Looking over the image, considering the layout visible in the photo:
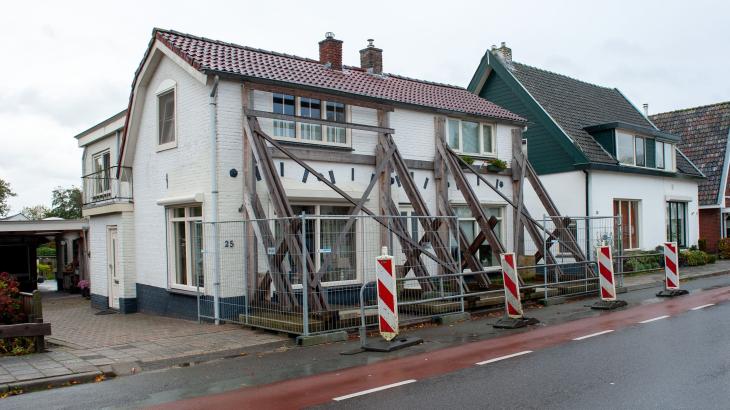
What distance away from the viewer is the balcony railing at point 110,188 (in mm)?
16047

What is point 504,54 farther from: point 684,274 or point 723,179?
point 723,179

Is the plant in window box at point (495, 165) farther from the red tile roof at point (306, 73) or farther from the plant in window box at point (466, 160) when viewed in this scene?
the red tile roof at point (306, 73)

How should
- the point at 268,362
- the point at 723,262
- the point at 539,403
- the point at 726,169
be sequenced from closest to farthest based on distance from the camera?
1. the point at 539,403
2. the point at 268,362
3. the point at 723,262
4. the point at 726,169

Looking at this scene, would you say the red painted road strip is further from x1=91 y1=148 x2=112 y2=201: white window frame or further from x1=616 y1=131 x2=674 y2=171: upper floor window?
x1=616 y1=131 x2=674 y2=171: upper floor window

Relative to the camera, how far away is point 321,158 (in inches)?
525

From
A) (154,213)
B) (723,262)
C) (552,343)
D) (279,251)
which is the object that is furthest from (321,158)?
(723,262)

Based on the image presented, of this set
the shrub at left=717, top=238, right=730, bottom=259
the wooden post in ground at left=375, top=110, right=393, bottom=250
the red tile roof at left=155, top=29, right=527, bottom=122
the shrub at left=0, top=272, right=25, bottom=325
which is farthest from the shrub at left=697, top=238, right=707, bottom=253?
the shrub at left=0, top=272, right=25, bottom=325

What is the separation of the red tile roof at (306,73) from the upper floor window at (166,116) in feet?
3.71

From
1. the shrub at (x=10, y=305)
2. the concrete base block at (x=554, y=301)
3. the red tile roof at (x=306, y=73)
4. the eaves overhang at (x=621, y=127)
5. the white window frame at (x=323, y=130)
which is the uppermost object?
the red tile roof at (x=306, y=73)

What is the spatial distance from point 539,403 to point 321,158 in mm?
8548

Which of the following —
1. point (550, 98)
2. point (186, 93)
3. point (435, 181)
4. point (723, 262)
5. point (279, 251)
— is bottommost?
point (723, 262)

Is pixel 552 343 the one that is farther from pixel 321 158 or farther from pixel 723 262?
pixel 723 262

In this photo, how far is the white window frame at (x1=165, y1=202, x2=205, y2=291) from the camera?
43.8ft

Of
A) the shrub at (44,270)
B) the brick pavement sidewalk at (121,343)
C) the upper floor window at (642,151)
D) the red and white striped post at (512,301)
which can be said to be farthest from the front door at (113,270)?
the shrub at (44,270)
